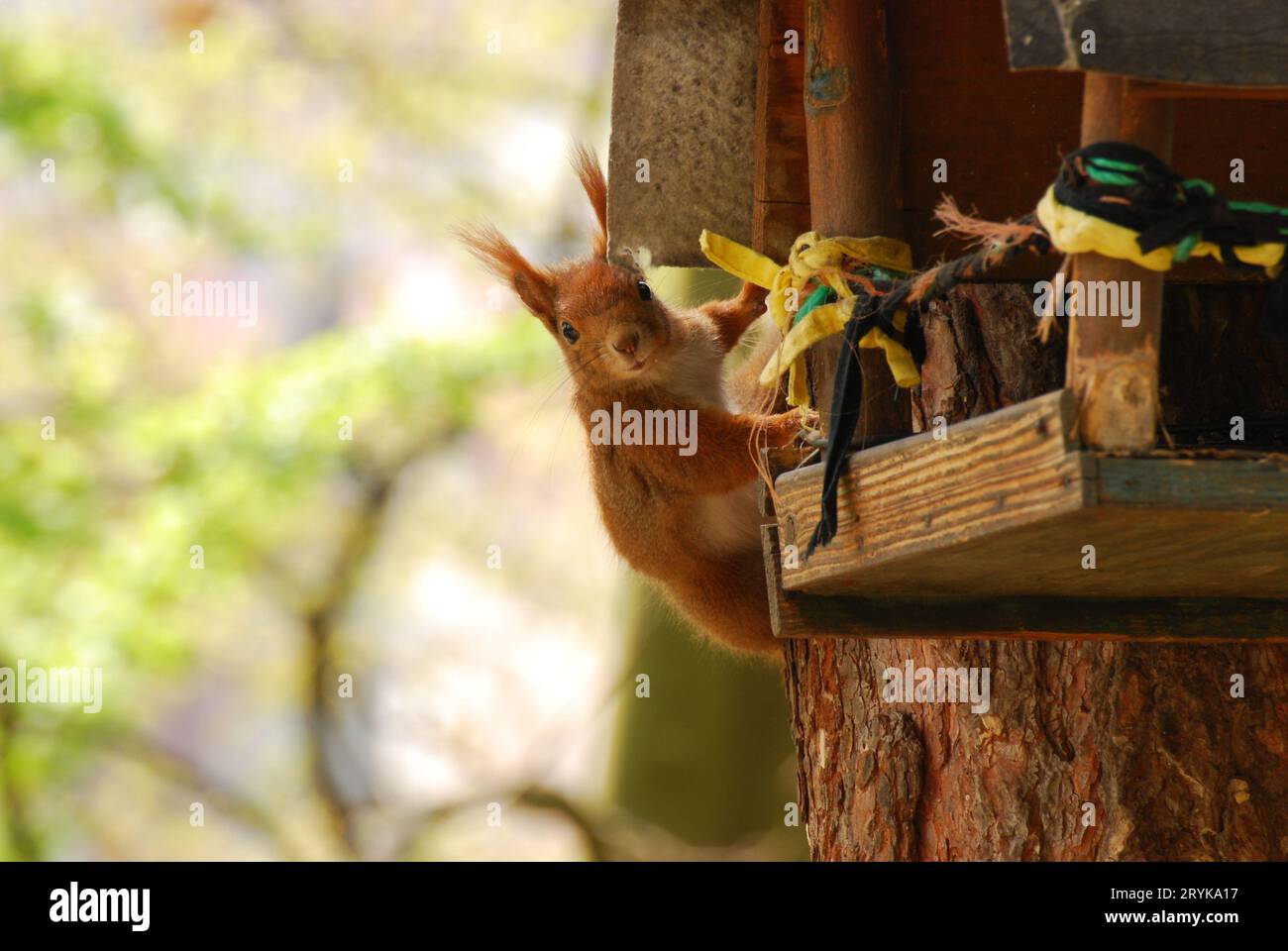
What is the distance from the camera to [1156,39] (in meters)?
1.70

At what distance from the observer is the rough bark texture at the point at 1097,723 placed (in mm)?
2709

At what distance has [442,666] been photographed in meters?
9.85

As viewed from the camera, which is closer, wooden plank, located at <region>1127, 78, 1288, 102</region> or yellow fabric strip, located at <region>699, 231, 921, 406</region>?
wooden plank, located at <region>1127, 78, 1288, 102</region>

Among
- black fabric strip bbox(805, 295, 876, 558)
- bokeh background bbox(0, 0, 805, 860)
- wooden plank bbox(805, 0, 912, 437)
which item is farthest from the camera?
bokeh background bbox(0, 0, 805, 860)

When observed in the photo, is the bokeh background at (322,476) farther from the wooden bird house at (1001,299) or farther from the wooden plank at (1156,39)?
the wooden plank at (1156,39)

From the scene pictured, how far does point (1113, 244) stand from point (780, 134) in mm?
1299

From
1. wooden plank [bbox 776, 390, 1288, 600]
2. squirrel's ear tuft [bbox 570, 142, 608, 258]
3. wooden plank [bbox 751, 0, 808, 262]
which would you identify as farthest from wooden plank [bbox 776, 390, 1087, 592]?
squirrel's ear tuft [bbox 570, 142, 608, 258]

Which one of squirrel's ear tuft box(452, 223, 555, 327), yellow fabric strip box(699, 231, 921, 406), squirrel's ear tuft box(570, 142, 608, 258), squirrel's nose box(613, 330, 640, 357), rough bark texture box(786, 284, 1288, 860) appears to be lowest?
rough bark texture box(786, 284, 1288, 860)

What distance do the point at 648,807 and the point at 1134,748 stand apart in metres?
3.98

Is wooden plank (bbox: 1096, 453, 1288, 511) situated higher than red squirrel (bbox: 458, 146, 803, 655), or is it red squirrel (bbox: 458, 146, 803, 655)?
red squirrel (bbox: 458, 146, 803, 655)

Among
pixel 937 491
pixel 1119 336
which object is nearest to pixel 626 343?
pixel 937 491

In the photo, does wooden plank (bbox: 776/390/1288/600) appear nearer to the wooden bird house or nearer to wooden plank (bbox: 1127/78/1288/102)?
the wooden bird house

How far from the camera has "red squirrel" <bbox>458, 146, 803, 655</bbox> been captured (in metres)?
3.61
